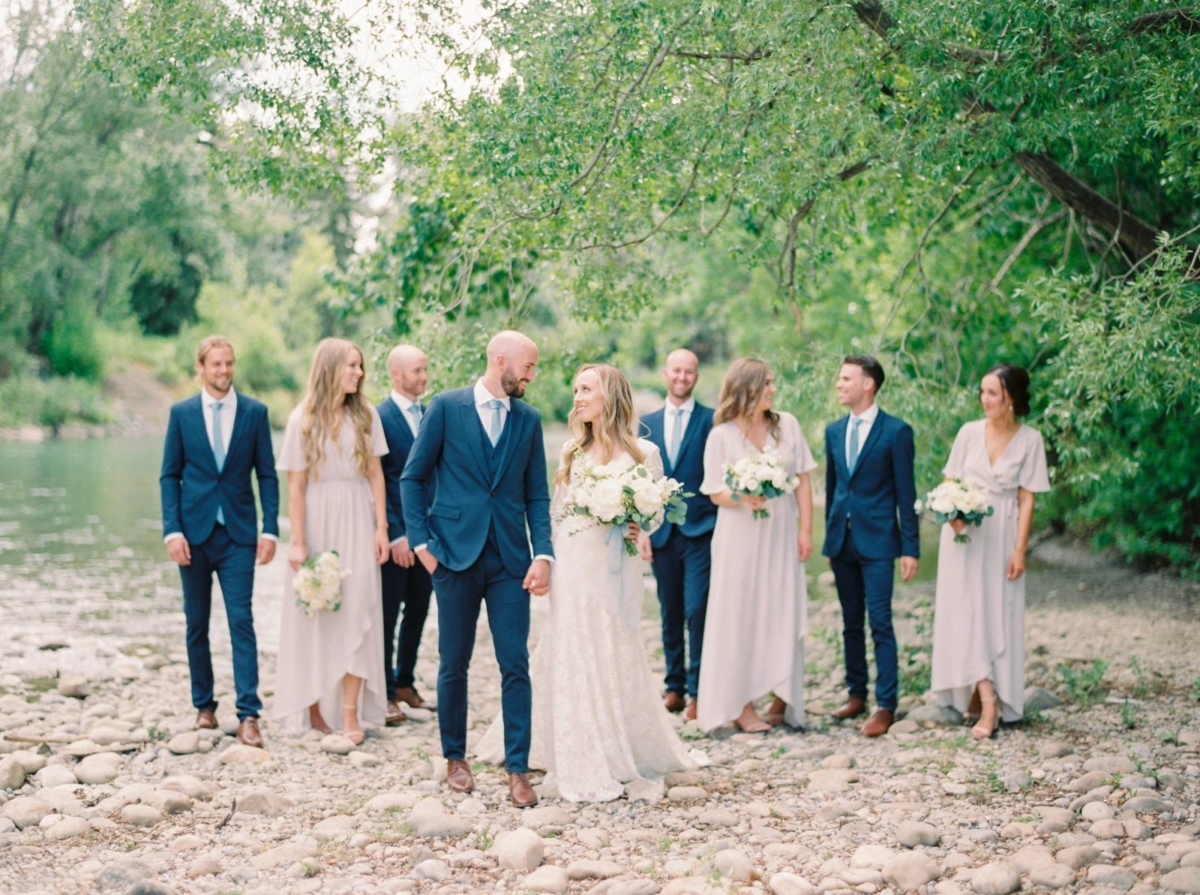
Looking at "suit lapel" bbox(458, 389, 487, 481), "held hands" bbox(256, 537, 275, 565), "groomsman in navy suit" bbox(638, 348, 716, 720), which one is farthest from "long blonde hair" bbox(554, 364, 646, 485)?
"held hands" bbox(256, 537, 275, 565)

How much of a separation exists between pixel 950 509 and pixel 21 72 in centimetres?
3093

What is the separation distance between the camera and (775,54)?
23.3 ft

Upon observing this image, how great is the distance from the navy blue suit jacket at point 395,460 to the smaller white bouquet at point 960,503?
11.0 ft

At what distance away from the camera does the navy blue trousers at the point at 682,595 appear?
8195 mm

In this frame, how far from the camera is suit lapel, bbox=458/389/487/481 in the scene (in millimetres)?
6074

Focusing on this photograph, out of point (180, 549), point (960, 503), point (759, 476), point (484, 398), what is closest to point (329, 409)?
point (180, 549)

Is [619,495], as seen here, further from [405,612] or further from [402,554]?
[405,612]

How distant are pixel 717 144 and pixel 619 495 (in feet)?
10.0

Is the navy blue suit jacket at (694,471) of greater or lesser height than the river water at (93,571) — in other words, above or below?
above

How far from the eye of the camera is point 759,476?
733cm

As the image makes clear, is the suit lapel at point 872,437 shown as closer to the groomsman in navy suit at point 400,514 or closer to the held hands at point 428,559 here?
the groomsman in navy suit at point 400,514

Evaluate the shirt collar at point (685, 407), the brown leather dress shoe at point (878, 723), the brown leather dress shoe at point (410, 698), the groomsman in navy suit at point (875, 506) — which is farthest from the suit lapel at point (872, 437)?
the brown leather dress shoe at point (410, 698)

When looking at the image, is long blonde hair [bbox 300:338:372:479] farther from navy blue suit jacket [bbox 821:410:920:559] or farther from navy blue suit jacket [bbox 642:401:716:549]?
navy blue suit jacket [bbox 821:410:920:559]

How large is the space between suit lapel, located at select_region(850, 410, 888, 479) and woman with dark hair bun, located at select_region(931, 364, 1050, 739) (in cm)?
56
